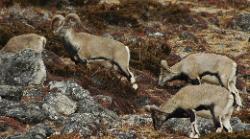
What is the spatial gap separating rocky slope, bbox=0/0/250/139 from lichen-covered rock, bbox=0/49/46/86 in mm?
30

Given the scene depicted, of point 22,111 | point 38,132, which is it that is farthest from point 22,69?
point 38,132

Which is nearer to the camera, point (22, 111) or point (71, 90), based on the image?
point (22, 111)

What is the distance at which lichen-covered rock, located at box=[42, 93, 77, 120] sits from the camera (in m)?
17.2

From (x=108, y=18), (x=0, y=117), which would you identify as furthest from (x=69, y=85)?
(x=108, y=18)

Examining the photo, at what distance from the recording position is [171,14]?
43.0m

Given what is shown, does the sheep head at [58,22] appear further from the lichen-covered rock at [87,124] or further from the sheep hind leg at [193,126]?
the sheep hind leg at [193,126]

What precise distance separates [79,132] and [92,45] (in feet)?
27.2

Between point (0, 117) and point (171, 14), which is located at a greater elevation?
point (0, 117)

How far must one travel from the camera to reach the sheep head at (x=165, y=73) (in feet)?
82.3

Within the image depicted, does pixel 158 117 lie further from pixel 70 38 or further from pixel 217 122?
pixel 70 38

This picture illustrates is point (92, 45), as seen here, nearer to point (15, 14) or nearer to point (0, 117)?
point (0, 117)

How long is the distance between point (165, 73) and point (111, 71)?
3.03 m

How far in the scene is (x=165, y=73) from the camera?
2548 cm

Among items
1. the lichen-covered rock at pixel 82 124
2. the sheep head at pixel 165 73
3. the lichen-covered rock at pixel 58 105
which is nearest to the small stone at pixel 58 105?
the lichen-covered rock at pixel 58 105
